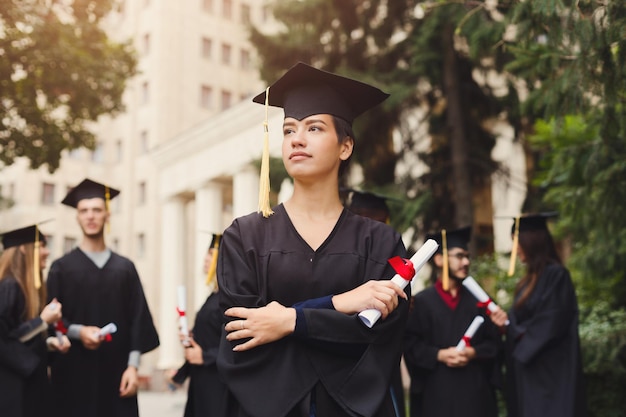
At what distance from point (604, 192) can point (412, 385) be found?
9.03ft

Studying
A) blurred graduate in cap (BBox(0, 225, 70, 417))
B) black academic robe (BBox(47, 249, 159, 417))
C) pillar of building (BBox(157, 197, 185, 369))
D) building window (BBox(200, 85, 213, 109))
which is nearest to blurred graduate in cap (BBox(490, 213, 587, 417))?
black academic robe (BBox(47, 249, 159, 417))

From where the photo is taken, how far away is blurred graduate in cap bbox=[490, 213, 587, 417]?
20.5 feet

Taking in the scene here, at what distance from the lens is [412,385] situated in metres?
6.59

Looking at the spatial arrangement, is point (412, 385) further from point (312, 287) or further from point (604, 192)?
point (312, 287)

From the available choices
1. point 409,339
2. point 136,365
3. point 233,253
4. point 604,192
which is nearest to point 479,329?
point 409,339

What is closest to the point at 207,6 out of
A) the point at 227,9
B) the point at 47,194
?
the point at 227,9

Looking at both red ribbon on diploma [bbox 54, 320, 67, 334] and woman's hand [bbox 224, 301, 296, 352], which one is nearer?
woman's hand [bbox 224, 301, 296, 352]

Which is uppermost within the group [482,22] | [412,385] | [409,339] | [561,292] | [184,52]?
[184,52]

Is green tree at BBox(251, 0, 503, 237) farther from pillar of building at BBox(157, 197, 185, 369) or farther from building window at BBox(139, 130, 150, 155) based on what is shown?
building window at BBox(139, 130, 150, 155)

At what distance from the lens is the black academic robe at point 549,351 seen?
627 cm

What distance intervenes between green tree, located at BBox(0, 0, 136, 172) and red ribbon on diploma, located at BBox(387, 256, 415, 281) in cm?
1085

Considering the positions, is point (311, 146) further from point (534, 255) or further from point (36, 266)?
point (534, 255)

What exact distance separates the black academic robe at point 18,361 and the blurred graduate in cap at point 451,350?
3.05 m

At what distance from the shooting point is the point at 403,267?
9.65 ft
